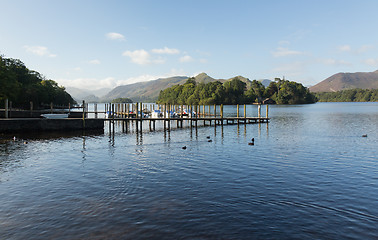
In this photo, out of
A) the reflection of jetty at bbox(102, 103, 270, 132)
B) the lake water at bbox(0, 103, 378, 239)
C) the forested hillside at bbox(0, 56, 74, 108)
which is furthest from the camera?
the forested hillside at bbox(0, 56, 74, 108)

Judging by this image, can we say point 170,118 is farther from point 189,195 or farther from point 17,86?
point 17,86

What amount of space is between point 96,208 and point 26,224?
9.40ft

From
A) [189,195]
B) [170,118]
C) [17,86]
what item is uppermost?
[17,86]

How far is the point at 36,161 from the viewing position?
896 inches

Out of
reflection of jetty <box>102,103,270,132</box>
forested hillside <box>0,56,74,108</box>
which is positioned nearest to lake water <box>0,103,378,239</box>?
reflection of jetty <box>102,103,270,132</box>

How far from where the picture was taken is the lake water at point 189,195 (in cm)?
1063

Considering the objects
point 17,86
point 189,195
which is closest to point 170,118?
point 189,195

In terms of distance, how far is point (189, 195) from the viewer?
47.5 feet

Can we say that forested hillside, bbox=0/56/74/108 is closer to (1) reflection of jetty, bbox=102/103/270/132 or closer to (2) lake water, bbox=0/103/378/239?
(1) reflection of jetty, bbox=102/103/270/132

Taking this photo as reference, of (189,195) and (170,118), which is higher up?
(170,118)

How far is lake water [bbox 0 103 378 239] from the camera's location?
10630 mm

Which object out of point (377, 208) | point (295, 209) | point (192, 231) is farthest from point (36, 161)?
point (377, 208)

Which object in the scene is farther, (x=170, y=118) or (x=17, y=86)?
(x=17, y=86)

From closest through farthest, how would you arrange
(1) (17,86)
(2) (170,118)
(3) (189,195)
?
(3) (189,195) < (2) (170,118) < (1) (17,86)
